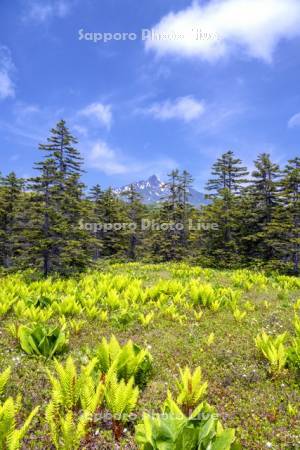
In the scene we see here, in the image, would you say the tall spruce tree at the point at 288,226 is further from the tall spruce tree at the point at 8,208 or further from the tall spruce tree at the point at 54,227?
the tall spruce tree at the point at 8,208

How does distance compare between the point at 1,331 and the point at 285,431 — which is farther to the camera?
the point at 1,331

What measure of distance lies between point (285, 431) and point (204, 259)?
2128cm

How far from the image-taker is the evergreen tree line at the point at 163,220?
15.7 m

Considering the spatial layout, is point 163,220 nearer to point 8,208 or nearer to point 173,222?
point 173,222

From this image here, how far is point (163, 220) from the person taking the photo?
32.8 m

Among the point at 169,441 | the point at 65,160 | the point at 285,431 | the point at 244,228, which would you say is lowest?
the point at 285,431

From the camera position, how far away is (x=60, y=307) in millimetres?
8070

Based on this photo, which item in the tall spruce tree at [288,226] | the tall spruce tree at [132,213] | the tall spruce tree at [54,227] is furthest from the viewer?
the tall spruce tree at [132,213]

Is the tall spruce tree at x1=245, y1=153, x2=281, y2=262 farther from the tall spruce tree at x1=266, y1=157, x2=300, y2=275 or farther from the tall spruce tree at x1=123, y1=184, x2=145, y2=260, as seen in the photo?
the tall spruce tree at x1=123, y1=184, x2=145, y2=260

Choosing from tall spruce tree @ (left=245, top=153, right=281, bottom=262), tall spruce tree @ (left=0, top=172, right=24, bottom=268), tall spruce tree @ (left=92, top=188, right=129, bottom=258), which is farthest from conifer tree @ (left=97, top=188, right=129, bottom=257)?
tall spruce tree @ (left=245, top=153, right=281, bottom=262)

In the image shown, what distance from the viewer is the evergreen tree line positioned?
15742mm

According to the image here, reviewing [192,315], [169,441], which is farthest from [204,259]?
[169,441]

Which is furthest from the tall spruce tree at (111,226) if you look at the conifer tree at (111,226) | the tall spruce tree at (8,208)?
the tall spruce tree at (8,208)

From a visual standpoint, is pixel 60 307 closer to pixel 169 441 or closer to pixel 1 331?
pixel 1 331
